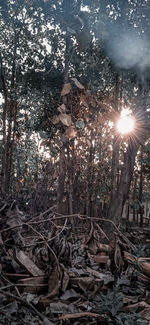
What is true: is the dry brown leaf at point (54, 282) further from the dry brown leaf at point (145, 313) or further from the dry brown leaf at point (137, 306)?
the dry brown leaf at point (145, 313)

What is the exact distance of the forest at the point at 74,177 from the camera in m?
1.96

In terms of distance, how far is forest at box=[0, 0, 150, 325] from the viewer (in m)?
1.96

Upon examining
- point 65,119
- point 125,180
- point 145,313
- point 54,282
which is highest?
point 125,180

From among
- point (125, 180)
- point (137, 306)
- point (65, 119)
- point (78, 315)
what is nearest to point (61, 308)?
point (78, 315)

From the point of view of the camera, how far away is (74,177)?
882 centimetres

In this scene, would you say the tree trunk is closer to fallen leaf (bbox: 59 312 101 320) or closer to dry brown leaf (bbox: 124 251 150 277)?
dry brown leaf (bbox: 124 251 150 277)

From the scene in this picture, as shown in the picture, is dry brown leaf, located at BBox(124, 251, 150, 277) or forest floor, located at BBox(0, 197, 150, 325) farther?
dry brown leaf, located at BBox(124, 251, 150, 277)

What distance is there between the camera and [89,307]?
198cm

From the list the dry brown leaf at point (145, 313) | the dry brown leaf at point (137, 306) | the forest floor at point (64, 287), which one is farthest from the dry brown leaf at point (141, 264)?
the dry brown leaf at point (145, 313)

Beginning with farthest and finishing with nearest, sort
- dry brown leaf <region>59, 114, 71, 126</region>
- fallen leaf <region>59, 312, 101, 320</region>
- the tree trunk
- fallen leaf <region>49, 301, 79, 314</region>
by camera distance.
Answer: the tree trunk → fallen leaf <region>49, 301, 79, 314</region> → fallen leaf <region>59, 312, 101, 320</region> → dry brown leaf <region>59, 114, 71, 126</region>

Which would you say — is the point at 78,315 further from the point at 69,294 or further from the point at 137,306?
the point at 137,306

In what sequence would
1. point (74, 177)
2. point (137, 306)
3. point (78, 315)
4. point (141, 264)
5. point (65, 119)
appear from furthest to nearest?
point (74, 177), point (141, 264), point (137, 306), point (78, 315), point (65, 119)

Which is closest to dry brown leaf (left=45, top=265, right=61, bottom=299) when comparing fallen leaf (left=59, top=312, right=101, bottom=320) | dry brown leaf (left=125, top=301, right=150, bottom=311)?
fallen leaf (left=59, top=312, right=101, bottom=320)

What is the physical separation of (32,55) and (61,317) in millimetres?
11301
